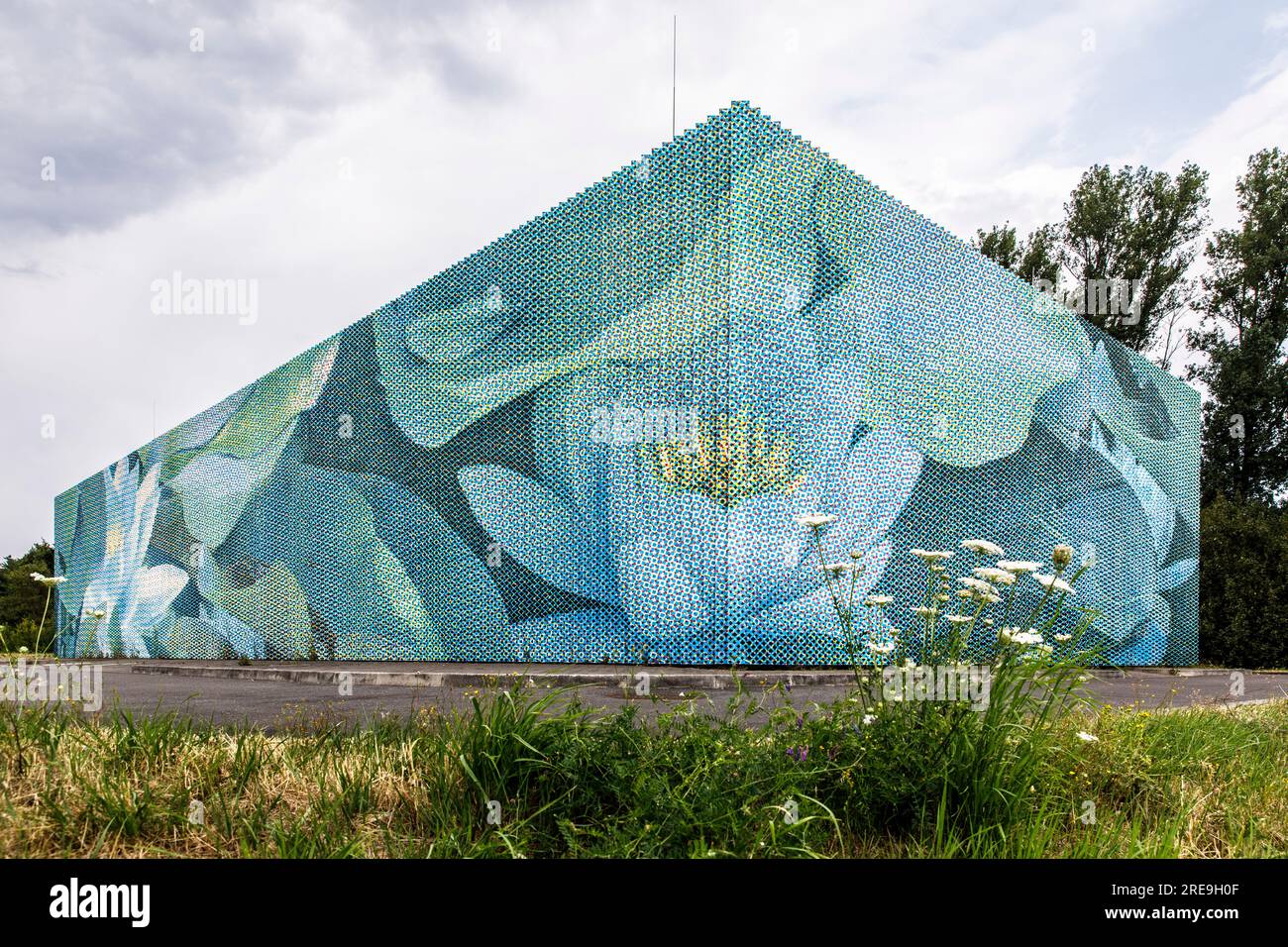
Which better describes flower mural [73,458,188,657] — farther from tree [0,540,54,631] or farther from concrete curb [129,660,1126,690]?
concrete curb [129,660,1126,690]

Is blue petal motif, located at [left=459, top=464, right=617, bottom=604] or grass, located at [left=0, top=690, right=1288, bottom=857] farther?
blue petal motif, located at [left=459, top=464, right=617, bottom=604]

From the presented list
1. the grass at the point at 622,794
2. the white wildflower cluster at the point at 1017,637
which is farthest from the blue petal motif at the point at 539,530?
the white wildflower cluster at the point at 1017,637

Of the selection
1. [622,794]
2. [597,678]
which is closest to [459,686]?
[597,678]

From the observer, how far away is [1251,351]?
22703 millimetres

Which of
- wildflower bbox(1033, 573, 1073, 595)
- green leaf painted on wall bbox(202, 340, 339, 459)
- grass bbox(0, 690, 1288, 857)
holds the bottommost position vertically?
grass bbox(0, 690, 1288, 857)

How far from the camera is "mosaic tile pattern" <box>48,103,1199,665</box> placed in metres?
10.4

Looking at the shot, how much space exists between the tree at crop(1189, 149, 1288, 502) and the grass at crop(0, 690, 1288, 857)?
24054mm

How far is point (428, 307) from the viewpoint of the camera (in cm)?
1279

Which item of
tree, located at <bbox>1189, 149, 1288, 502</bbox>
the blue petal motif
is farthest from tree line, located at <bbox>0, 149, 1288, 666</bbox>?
the blue petal motif

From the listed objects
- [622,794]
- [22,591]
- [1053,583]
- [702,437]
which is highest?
[702,437]

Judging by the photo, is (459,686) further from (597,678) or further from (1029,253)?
(1029,253)

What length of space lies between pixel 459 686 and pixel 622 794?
267 inches
